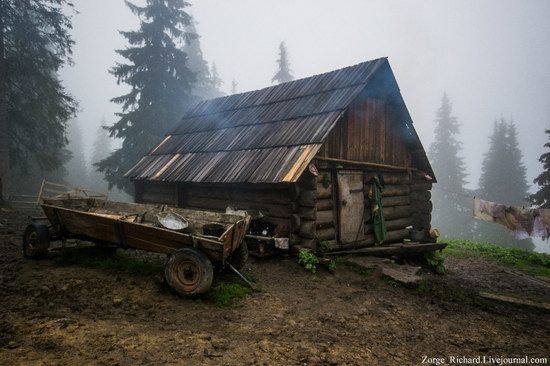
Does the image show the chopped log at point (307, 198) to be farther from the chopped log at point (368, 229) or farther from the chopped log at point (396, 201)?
the chopped log at point (396, 201)

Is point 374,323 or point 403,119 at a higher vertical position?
point 403,119

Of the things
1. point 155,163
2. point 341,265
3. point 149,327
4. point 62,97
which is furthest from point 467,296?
point 62,97

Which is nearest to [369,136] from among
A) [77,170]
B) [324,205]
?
[324,205]

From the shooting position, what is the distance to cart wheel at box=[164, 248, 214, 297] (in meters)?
5.13

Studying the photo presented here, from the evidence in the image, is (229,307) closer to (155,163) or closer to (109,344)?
(109,344)

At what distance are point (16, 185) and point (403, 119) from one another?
26536 mm

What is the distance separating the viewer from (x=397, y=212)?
1099 cm

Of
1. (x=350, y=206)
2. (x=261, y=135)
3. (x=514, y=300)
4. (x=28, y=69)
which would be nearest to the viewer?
(x=514, y=300)

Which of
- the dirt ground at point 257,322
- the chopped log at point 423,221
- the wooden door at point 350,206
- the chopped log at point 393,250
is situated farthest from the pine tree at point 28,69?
the chopped log at point 423,221

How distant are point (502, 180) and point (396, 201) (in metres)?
28.0

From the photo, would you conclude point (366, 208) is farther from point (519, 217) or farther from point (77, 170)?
point (77, 170)

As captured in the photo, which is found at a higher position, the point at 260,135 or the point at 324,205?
the point at 260,135

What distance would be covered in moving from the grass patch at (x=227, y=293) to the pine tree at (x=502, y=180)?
31781 millimetres

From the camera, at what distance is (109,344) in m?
3.71
